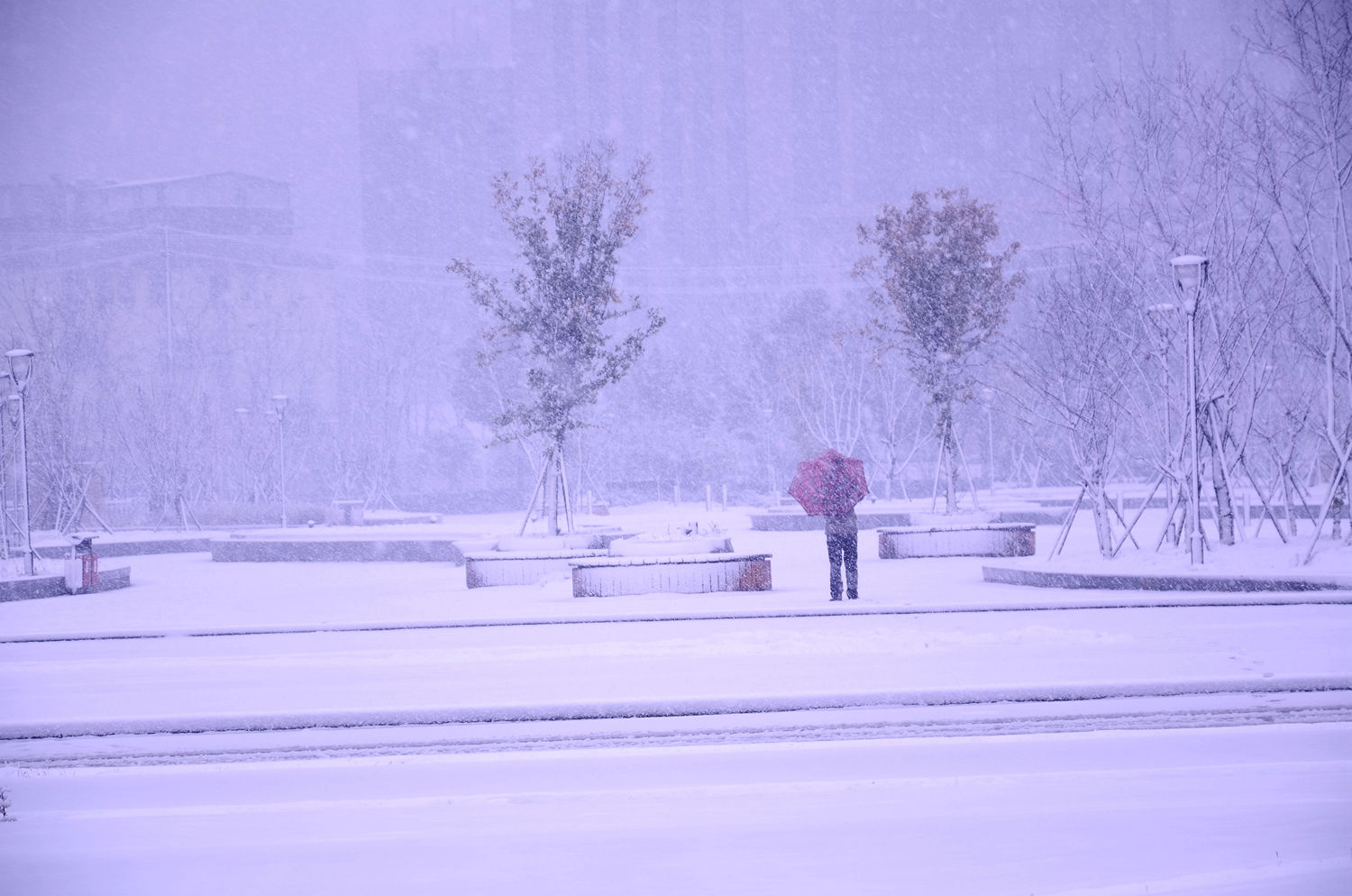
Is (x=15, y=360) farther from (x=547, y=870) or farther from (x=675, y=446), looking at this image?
(x=675, y=446)

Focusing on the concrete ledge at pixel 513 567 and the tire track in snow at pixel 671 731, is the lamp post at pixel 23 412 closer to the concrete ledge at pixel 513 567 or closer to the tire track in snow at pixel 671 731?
the concrete ledge at pixel 513 567

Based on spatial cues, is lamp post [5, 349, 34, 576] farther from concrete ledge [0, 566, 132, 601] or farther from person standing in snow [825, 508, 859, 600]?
person standing in snow [825, 508, 859, 600]

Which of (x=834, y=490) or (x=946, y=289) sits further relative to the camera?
(x=946, y=289)

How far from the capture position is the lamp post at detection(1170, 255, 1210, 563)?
1505 cm

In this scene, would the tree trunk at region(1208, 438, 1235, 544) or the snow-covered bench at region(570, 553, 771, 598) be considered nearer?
the snow-covered bench at region(570, 553, 771, 598)

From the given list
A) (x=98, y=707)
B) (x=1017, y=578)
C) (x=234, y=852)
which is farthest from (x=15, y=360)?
(x=234, y=852)

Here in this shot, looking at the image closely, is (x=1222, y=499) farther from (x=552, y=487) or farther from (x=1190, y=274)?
(x=552, y=487)

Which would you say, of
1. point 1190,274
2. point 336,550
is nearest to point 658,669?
point 1190,274

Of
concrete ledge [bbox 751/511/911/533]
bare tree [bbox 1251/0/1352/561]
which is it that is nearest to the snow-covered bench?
bare tree [bbox 1251/0/1352/561]

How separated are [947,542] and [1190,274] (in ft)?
28.2

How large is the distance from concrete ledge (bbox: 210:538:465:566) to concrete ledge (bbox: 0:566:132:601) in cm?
673

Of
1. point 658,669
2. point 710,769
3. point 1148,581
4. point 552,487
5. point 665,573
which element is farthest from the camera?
point 552,487

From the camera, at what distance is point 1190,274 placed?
15.1 m

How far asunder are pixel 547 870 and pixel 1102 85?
56.3 ft
